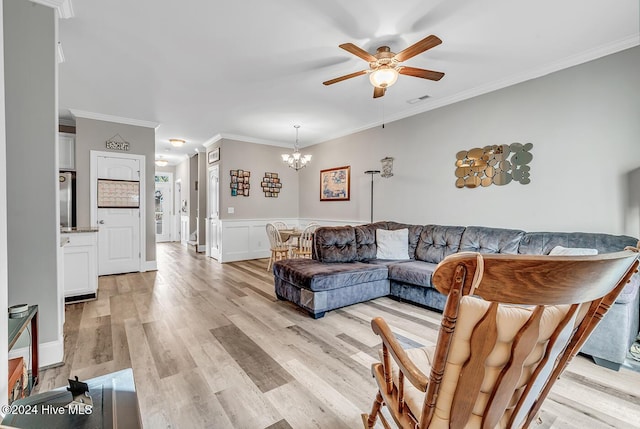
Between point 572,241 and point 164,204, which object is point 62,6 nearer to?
point 572,241

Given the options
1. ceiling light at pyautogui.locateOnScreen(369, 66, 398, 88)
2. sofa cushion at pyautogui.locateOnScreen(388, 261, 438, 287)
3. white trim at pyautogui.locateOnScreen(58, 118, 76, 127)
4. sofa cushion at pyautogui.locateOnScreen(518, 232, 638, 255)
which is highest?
white trim at pyautogui.locateOnScreen(58, 118, 76, 127)

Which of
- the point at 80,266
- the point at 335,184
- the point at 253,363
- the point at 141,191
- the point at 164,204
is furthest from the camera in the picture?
the point at 164,204

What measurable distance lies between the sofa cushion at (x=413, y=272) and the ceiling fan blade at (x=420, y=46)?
2.15 m

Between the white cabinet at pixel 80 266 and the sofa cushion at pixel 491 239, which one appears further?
the white cabinet at pixel 80 266

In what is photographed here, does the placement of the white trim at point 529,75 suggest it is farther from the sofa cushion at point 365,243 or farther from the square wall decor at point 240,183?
the square wall decor at point 240,183

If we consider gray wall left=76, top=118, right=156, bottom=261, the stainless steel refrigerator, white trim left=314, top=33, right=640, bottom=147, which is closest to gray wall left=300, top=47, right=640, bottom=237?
white trim left=314, top=33, right=640, bottom=147

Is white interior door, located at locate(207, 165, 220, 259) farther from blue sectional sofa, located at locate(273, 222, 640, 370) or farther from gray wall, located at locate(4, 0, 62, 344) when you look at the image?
gray wall, located at locate(4, 0, 62, 344)

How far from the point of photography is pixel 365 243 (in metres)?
4.14

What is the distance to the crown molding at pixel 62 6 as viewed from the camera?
2.11m

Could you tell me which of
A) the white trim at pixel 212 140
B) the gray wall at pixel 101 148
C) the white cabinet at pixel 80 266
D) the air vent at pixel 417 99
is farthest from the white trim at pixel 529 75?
the white cabinet at pixel 80 266

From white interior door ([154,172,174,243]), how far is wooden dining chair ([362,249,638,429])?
34.5 ft

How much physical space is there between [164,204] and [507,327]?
10857 millimetres

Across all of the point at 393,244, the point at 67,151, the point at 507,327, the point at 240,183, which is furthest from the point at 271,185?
the point at 507,327

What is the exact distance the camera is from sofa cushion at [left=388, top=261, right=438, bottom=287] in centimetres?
325
